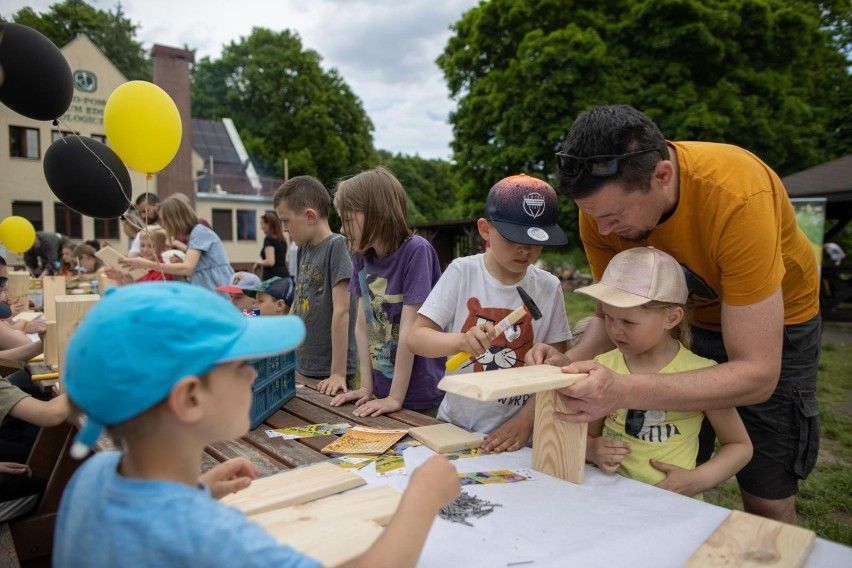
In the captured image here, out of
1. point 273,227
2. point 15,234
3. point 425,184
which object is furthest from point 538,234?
point 425,184

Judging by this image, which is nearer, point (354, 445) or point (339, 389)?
point (354, 445)

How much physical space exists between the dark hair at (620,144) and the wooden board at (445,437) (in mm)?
889

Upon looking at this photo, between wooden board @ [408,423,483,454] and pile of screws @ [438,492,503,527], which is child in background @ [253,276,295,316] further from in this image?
pile of screws @ [438,492,503,527]

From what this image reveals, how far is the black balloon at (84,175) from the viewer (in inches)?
Answer: 119

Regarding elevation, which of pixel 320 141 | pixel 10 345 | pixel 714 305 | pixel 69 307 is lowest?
pixel 10 345

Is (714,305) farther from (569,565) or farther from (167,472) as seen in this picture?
(167,472)

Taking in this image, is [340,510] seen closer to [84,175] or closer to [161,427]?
[161,427]

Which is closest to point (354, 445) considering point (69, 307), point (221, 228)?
point (69, 307)

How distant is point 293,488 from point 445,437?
631 mm

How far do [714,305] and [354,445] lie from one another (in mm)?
1333

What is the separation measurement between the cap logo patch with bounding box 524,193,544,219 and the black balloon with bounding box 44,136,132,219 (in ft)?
7.78

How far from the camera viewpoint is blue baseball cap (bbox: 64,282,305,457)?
2.79 ft

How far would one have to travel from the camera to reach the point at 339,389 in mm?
2736

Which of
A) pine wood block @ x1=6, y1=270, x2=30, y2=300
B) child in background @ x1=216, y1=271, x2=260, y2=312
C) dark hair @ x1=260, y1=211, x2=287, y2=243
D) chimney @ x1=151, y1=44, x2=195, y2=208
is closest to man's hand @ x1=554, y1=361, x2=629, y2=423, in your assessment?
child in background @ x1=216, y1=271, x2=260, y2=312
